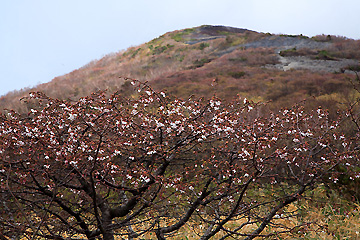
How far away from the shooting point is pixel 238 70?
18828 millimetres

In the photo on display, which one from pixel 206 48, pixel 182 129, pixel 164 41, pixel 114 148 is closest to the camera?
pixel 114 148

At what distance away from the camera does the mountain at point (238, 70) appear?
13.4 m

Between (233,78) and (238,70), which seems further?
(238,70)

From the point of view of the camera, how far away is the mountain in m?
13.4

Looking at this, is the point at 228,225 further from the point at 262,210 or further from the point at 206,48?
the point at 206,48

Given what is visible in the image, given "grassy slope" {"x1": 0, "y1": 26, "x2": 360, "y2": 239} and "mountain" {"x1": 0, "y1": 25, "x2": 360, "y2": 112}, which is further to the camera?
"mountain" {"x1": 0, "y1": 25, "x2": 360, "y2": 112}

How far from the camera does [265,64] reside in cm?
2100

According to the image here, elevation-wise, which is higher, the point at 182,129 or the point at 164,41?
the point at 164,41

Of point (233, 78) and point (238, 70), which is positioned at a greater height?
point (238, 70)

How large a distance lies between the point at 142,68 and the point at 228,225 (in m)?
23.9

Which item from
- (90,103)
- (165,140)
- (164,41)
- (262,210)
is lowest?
(262,210)

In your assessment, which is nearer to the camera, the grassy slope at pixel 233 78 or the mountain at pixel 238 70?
the grassy slope at pixel 233 78

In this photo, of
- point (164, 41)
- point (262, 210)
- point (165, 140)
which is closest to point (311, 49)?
point (164, 41)

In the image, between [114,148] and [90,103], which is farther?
[90,103]
